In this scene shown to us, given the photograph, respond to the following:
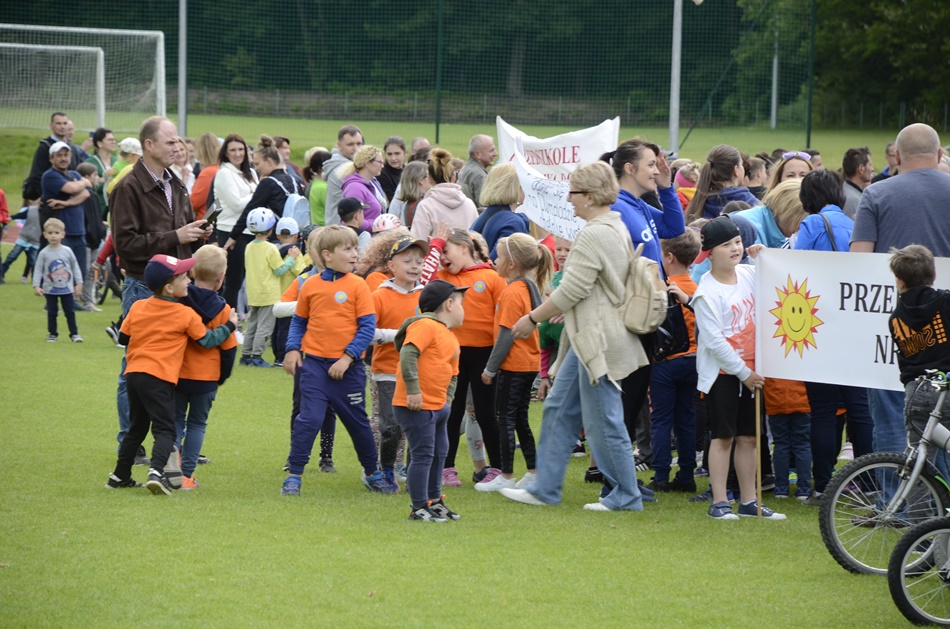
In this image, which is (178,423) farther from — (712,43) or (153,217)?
(712,43)

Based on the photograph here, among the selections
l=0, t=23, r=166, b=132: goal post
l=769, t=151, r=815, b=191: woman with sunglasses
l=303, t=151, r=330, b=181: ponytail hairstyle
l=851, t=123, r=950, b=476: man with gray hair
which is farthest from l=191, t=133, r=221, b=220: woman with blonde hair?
l=0, t=23, r=166, b=132: goal post

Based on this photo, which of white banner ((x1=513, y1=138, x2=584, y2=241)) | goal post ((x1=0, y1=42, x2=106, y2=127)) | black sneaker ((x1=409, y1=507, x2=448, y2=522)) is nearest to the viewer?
black sneaker ((x1=409, y1=507, x2=448, y2=522))

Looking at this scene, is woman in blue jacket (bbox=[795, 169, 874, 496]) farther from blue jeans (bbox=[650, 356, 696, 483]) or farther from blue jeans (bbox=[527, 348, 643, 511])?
blue jeans (bbox=[527, 348, 643, 511])

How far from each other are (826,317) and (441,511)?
8.15ft

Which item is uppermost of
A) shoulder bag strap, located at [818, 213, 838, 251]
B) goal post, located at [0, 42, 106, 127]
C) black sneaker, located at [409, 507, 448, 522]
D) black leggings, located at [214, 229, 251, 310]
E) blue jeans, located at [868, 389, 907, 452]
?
goal post, located at [0, 42, 106, 127]

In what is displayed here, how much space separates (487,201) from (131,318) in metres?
3.11

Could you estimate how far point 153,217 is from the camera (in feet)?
25.0

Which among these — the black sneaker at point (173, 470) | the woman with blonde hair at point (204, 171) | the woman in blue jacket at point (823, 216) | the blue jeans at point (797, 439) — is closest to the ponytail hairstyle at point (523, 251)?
the woman in blue jacket at point (823, 216)

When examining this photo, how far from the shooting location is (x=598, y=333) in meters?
6.89

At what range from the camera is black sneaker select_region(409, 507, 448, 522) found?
6.70 metres

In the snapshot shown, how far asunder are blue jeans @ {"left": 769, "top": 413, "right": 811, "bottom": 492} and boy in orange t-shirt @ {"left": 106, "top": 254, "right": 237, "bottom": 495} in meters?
3.63

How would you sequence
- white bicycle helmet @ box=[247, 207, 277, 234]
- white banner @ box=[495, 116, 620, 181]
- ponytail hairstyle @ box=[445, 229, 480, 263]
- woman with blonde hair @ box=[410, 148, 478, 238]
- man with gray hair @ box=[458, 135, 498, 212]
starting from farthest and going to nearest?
white bicycle helmet @ box=[247, 207, 277, 234] < man with gray hair @ box=[458, 135, 498, 212] < woman with blonde hair @ box=[410, 148, 478, 238] < white banner @ box=[495, 116, 620, 181] < ponytail hairstyle @ box=[445, 229, 480, 263]

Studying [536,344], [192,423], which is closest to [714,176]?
[536,344]

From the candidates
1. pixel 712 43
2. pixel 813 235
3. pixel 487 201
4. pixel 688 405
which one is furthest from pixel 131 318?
pixel 712 43
